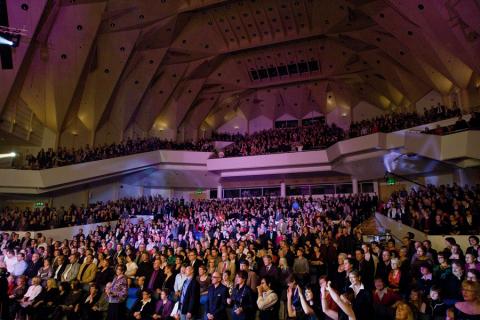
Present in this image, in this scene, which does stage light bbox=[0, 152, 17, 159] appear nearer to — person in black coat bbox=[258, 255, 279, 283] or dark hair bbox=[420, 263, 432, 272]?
person in black coat bbox=[258, 255, 279, 283]

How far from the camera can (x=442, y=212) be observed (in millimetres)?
8203

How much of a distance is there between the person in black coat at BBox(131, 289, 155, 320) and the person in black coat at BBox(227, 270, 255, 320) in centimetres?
140

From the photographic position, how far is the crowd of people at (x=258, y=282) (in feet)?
14.1

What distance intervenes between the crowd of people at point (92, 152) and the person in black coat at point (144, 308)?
1176cm

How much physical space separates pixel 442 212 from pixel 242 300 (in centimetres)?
572

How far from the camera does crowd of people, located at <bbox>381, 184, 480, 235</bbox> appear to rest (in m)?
7.59

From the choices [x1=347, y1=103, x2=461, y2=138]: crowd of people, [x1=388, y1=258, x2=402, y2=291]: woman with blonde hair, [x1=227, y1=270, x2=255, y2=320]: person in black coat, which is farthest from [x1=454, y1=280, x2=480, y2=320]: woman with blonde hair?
[x1=347, y1=103, x2=461, y2=138]: crowd of people

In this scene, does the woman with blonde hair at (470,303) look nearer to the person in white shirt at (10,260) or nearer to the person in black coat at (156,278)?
the person in black coat at (156,278)

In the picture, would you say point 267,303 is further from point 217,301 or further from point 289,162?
point 289,162

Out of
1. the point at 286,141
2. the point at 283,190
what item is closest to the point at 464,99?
the point at 286,141

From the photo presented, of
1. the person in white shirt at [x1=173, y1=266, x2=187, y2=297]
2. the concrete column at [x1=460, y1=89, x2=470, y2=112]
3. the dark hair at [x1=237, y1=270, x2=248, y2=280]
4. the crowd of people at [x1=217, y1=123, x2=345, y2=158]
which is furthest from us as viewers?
the crowd of people at [x1=217, y1=123, x2=345, y2=158]

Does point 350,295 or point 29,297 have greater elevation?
point 350,295

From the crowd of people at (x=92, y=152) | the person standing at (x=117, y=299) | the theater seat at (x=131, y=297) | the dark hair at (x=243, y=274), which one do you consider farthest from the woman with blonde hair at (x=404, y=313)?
the crowd of people at (x=92, y=152)

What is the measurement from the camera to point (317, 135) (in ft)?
65.5
